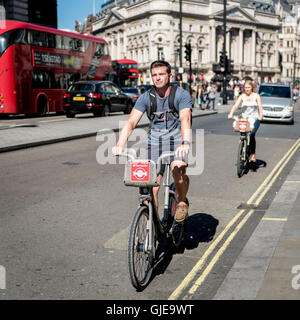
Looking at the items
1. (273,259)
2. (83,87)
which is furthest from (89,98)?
(273,259)

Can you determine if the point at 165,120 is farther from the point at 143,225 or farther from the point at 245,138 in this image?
the point at 245,138

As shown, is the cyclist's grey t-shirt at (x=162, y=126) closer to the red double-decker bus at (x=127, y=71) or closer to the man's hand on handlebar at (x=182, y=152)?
the man's hand on handlebar at (x=182, y=152)

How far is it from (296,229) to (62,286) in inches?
102

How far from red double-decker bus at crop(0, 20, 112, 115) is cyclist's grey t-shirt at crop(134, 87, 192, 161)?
55.5 ft

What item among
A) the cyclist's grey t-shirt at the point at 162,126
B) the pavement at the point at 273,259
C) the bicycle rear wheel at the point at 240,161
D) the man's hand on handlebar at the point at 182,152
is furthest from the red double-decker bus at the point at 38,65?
the man's hand on handlebar at the point at 182,152

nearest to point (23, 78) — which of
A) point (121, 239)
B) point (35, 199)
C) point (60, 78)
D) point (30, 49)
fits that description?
point (30, 49)

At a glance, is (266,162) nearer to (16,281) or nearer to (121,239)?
(121,239)

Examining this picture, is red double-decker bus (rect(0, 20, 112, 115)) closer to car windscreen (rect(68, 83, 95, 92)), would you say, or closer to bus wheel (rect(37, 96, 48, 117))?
bus wheel (rect(37, 96, 48, 117))

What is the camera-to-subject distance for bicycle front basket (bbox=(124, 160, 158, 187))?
3520mm

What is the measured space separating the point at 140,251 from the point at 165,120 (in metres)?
1.18

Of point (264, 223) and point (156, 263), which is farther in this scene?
point (264, 223)

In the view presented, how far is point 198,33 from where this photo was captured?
345 feet

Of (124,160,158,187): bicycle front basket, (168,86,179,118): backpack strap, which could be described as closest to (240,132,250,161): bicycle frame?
(168,86,179,118): backpack strap

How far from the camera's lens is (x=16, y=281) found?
3738 millimetres
